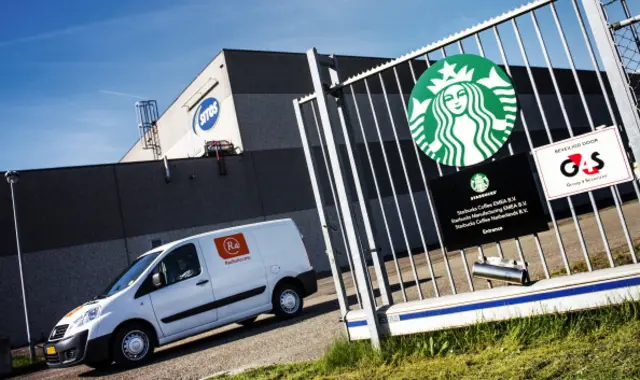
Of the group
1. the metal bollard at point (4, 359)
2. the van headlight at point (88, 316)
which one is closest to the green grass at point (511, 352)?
the van headlight at point (88, 316)

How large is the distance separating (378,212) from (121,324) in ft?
51.5

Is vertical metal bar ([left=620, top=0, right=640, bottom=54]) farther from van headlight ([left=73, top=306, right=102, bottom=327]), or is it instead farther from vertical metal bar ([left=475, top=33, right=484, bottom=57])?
van headlight ([left=73, top=306, right=102, bottom=327])

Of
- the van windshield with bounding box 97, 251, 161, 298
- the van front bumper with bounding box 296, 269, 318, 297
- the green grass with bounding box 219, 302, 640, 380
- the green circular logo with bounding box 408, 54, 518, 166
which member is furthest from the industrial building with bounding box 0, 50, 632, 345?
the green grass with bounding box 219, 302, 640, 380

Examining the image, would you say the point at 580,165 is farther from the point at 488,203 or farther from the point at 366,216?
the point at 366,216

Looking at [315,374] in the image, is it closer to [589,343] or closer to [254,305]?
[589,343]

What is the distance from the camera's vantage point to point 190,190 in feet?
75.8

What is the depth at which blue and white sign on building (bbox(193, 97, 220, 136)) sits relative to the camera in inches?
1053

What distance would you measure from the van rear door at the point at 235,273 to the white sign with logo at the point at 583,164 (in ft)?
21.5

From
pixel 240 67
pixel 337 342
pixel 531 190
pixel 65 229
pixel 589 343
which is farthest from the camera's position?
pixel 240 67

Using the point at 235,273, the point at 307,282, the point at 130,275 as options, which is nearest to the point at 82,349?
the point at 130,275

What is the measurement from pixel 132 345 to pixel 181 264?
1.49 m

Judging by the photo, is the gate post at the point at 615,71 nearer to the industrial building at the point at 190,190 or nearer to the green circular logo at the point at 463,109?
the green circular logo at the point at 463,109

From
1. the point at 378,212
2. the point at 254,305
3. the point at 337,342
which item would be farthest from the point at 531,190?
the point at 378,212

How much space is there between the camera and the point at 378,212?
2270 centimetres
